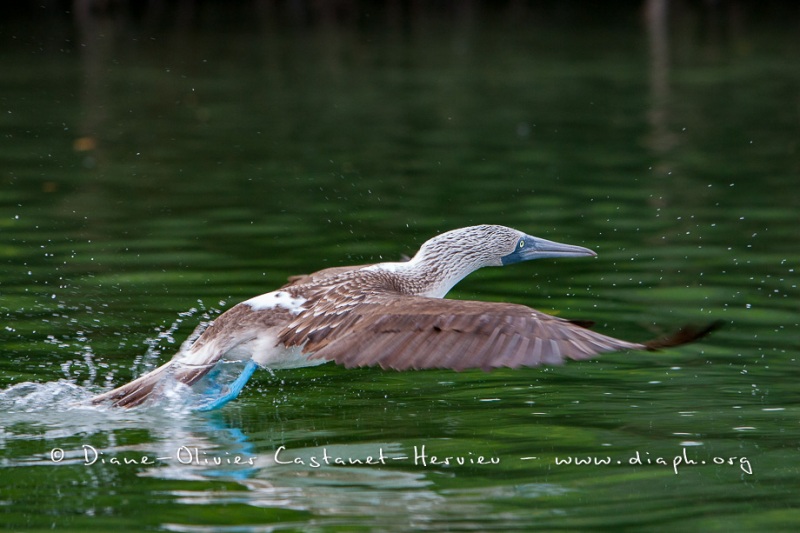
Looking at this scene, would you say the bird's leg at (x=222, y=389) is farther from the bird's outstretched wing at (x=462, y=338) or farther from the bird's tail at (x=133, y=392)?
the bird's outstretched wing at (x=462, y=338)

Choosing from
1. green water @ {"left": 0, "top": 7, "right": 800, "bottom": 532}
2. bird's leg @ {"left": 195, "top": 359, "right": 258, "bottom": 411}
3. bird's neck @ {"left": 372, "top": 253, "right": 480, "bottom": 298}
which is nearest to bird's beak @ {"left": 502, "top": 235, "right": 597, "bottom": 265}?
bird's neck @ {"left": 372, "top": 253, "right": 480, "bottom": 298}

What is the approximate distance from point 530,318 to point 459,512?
1.04 m

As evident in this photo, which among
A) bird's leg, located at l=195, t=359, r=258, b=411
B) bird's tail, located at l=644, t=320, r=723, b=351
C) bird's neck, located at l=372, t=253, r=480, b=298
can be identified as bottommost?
bird's leg, located at l=195, t=359, r=258, b=411

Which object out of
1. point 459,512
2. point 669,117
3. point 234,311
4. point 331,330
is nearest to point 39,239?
point 234,311

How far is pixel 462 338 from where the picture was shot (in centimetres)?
578

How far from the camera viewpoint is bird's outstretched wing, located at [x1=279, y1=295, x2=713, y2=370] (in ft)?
18.4

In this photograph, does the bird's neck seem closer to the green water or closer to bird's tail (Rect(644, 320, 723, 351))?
the green water

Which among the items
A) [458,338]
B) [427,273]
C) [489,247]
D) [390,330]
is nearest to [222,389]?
[427,273]

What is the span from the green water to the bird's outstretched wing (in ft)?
1.54

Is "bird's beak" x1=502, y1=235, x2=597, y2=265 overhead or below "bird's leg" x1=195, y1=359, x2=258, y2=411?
overhead

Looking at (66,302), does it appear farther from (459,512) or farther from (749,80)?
(749,80)

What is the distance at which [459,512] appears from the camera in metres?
5.16

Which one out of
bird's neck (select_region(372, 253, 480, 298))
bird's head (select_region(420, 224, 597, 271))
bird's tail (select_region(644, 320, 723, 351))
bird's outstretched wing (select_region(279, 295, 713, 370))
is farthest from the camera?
bird's head (select_region(420, 224, 597, 271))

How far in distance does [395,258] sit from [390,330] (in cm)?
418
